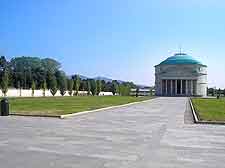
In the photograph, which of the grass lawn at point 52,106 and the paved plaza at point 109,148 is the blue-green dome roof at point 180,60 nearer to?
the grass lawn at point 52,106

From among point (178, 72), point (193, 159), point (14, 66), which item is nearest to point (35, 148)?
point (193, 159)

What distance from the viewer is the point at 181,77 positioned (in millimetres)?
120812

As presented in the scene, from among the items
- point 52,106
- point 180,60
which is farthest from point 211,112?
point 180,60

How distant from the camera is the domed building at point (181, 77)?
119812mm

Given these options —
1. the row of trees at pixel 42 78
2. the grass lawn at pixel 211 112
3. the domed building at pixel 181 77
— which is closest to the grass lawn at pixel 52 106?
the grass lawn at pixel 211 112

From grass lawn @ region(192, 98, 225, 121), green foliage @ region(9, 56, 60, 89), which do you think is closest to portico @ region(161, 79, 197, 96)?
green foliage @ region(9, 56, 60, 89)

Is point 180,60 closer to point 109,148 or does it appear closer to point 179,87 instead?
point 179,87

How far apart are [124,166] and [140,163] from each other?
48 centimetres

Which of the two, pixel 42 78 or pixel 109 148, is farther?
pixel 42 78

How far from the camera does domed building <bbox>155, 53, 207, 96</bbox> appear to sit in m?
120

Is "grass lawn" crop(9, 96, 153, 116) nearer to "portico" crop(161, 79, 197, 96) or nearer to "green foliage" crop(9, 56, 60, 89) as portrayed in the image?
"green foliage" crop(9, 56, 60, 89)

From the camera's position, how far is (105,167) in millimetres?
7488

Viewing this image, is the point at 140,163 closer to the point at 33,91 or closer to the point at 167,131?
the point at 167,131

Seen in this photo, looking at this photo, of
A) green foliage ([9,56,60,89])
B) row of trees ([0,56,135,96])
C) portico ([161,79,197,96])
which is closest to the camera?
row of trees ([0,56,135,96])
